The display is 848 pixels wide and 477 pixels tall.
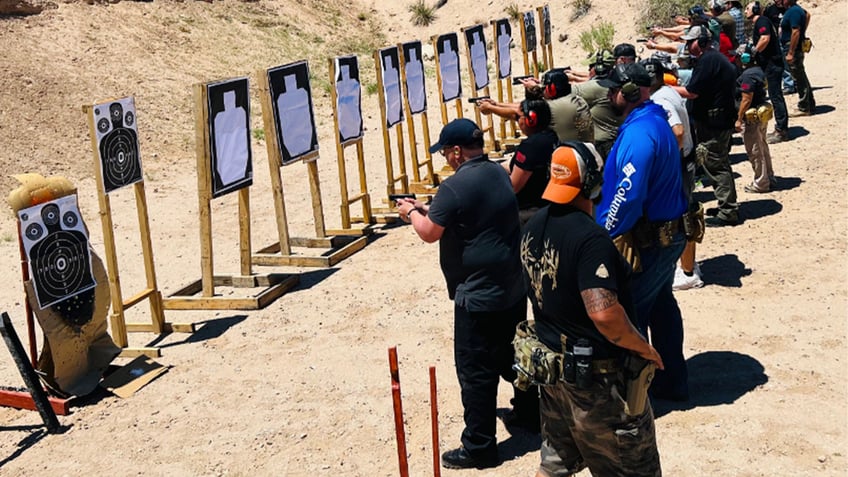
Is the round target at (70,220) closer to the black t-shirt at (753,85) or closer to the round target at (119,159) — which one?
the round target at (119,159)

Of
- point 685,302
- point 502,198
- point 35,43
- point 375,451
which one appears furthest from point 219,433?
point 35,43

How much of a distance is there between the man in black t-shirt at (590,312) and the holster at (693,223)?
192 cm

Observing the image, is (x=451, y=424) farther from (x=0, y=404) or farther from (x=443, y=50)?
(x=443, y=50)

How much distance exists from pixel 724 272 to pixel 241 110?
4659mm

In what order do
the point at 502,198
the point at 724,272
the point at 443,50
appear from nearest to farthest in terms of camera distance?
the point at 502,198, the point at 724,272, the point at 443,50

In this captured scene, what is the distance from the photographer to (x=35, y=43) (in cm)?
1870

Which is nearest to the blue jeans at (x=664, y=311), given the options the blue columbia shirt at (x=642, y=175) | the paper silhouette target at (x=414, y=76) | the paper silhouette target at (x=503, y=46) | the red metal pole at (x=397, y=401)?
the blue columbia shirt at (x=642, y=175)

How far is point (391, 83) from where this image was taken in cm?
1157

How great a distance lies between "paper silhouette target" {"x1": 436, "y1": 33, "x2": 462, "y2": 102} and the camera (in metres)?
12.9

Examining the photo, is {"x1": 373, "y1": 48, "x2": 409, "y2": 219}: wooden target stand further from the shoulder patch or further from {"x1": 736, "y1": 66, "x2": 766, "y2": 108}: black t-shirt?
the shoulder patch

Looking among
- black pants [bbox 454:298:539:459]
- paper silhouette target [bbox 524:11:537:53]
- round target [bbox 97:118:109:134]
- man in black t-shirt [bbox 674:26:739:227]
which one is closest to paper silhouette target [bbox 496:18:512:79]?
paper silhouette target [bbox 524:11:537:53]

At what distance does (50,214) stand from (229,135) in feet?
7.54

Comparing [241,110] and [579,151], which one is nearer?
[579,151]

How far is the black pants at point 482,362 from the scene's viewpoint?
207 inches
